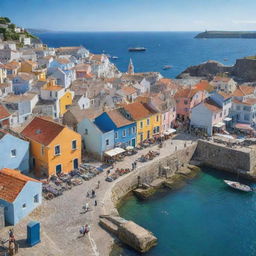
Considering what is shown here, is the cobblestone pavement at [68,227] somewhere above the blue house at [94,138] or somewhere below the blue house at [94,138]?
below

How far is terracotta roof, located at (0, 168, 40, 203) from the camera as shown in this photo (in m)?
30.0

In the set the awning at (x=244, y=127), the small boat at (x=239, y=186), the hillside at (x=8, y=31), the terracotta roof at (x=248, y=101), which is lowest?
the small boat at (x=239, y=186)

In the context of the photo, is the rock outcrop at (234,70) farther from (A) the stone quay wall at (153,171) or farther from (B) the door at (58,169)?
(B) the door at (58,169)

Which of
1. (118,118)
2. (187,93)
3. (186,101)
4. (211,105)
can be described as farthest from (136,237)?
(187,93)

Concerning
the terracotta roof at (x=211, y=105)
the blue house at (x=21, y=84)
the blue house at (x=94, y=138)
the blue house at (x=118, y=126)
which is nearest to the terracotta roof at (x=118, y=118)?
the blue house at (x=118, y=126)

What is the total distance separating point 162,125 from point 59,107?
17067 mm

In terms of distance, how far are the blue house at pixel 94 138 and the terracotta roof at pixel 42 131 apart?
5547mm

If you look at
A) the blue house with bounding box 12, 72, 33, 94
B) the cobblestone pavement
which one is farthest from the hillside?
the cobblestone pavement

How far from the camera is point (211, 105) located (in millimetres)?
56062

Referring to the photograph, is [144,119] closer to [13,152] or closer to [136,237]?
[13,152]

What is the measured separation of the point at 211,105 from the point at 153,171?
18.0 m

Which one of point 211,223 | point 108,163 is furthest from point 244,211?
point 108,163

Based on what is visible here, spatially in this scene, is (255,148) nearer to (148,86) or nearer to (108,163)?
(108,163)

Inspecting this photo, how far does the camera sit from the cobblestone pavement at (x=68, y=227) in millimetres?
27553
